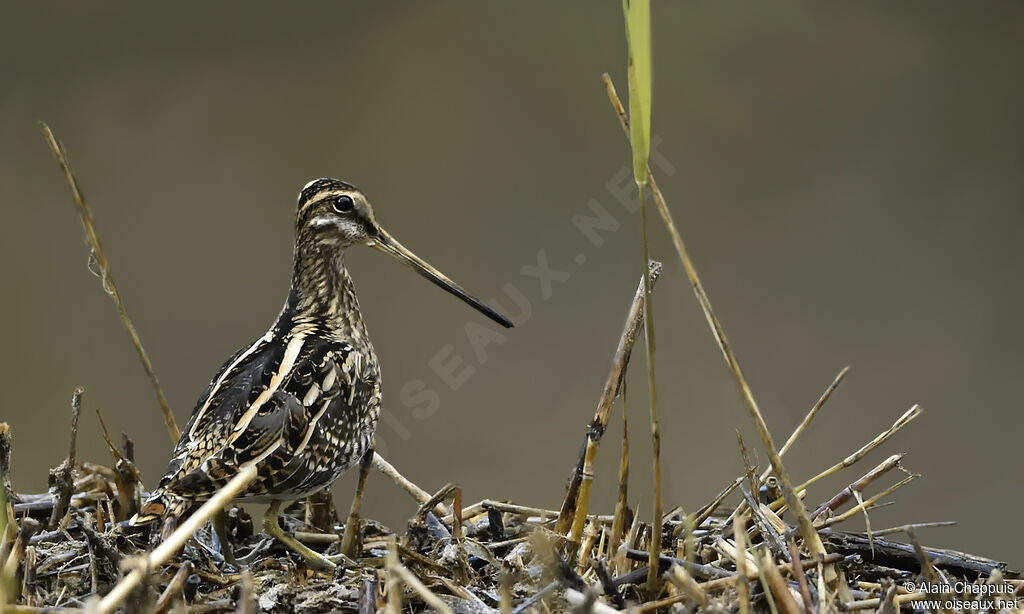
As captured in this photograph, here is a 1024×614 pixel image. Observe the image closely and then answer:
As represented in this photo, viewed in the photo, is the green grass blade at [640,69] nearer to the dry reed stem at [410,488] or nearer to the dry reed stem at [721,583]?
the dry reed stem at [721,583]

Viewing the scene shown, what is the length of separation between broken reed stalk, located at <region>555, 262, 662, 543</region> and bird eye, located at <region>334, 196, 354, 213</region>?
2.57ft

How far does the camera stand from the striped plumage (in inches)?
66.0

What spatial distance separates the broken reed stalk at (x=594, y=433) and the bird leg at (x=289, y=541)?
1.18 ft

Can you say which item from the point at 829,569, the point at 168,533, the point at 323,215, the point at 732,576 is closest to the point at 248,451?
the point at 168,533

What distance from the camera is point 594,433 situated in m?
1.55

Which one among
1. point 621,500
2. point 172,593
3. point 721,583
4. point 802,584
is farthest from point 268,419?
point 802,584

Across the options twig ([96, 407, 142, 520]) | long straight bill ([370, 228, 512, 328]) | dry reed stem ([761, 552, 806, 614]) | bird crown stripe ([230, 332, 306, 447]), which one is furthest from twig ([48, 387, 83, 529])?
dry reed stem ([761, 552, 806, 614])

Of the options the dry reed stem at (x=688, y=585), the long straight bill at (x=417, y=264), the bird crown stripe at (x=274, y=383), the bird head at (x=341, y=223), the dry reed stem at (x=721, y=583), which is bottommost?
the dry reed stem at (x=721, y=583)

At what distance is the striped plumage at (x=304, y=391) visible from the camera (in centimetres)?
168

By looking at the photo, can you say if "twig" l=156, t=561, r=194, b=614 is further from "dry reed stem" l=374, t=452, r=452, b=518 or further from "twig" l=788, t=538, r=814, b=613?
"twig" l=788, t=538, r=814, b=613

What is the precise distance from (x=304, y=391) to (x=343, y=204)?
0.49m

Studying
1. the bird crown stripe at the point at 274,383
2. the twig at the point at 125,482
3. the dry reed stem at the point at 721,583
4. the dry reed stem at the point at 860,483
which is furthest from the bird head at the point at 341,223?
the dry reed stem at the point at 721,583

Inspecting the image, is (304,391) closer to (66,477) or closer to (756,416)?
(66,477)

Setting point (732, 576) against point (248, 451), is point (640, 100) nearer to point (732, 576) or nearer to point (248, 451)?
point (732, 576)
